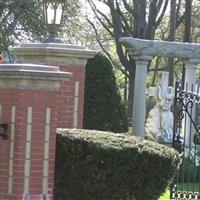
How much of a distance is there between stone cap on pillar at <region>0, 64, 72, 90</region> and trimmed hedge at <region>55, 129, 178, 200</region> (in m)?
0.74

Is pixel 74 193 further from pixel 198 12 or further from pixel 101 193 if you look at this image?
pixel 198 12

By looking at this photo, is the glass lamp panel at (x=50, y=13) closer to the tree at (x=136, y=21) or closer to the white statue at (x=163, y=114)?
the white statue at (x=163, y=114)

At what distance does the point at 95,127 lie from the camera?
11953mm

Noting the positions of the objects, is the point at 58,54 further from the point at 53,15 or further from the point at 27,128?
the point at 27,128

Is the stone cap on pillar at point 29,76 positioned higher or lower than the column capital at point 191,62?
lower

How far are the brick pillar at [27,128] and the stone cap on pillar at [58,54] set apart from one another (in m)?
2.26

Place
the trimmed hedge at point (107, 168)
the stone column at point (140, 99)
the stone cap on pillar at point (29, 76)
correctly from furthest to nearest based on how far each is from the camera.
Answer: the stone column at point (140, 99) → the trimmed hedge at point (107, 168) → the stone cap on pillar at point (29, 76)

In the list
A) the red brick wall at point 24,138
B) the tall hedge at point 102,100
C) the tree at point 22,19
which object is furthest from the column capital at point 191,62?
the red brick wall at point 24,138

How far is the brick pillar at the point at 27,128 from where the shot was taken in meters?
6.80

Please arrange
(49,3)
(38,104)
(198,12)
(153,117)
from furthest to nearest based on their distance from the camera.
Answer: (198,12), (153,117), (49,3), (38,104)

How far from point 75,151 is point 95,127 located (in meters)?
4.68

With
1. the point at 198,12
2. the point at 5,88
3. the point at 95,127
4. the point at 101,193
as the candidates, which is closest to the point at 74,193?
the point at 101,193

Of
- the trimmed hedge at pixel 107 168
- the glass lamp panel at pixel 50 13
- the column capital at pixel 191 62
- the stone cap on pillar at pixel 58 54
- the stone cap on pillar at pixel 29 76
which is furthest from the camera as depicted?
the column capital at pixel 191 62

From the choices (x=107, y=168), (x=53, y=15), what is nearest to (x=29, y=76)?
(x=107, y=168)
